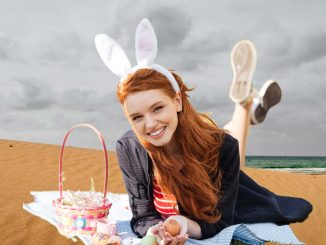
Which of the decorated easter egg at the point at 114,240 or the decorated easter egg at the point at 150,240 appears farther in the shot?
the decorated easter egg at the point at 114,240

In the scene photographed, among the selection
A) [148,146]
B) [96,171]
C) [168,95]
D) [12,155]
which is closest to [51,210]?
[148,146]

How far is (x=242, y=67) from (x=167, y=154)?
2.52 m

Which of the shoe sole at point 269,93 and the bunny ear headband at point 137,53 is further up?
the bunny ear headband at point 137,53

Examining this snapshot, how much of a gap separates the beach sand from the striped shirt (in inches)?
46.0

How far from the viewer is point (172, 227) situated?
8.18 feet

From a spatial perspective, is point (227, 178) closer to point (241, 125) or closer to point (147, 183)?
point (147, 183)

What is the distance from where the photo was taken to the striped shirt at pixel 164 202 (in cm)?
292

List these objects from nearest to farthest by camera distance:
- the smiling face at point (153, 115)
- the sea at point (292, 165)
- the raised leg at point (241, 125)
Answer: the smiling face at point (153, 115) → the raised leg at point (241, 125) → the sea at point (292, 165)

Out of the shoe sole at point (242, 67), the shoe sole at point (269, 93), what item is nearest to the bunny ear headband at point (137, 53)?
the shoe sole at point (242, 67)

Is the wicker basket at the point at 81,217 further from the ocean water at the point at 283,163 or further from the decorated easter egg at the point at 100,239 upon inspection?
the ocean water at the point at 283,163

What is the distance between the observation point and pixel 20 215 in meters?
4.13

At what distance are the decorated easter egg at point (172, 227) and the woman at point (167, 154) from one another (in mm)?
29

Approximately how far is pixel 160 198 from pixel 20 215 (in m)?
1.75

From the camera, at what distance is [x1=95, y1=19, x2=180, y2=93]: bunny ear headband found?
2639 millimetres
